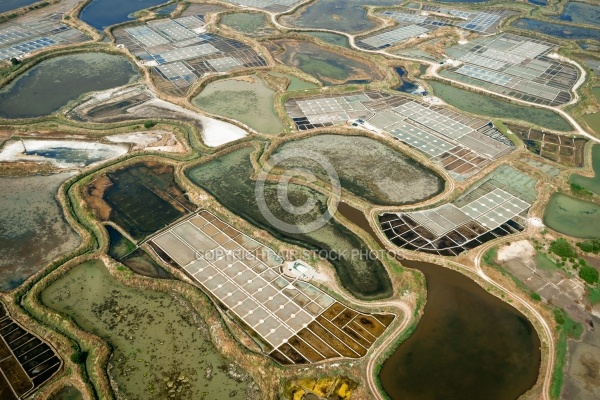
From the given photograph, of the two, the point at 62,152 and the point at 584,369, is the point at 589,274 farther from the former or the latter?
the point at 62,152

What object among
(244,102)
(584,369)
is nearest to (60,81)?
(244,102)

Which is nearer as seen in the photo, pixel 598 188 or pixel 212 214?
pixel 212 214

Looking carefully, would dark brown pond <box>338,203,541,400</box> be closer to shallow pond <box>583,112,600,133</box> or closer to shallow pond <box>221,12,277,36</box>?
shallow pond <box>583,112,600,133</box>

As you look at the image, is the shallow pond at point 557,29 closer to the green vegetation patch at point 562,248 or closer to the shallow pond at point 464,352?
the green vegetation patch at point 562,248

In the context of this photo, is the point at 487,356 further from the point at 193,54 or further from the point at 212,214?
the point at 193,54

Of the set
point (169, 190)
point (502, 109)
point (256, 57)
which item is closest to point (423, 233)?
point (169, 190)

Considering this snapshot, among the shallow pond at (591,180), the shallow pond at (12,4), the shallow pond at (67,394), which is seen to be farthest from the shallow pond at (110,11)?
the shallow pond at (591,180)
